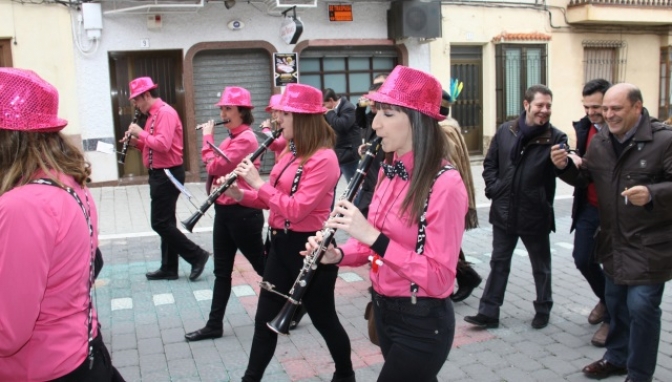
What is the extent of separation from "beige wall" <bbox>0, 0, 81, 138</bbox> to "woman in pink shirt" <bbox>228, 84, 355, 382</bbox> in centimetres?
944

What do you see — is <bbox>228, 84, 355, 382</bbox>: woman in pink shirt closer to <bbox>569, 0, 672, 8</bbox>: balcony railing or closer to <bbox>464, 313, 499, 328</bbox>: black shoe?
<bbox>464, 313, 499, 328</bbox>: black shoe

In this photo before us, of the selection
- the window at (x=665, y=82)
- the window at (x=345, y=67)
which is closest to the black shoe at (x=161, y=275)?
the window at (x=345, y=67)

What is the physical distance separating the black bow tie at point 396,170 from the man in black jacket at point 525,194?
2371mm

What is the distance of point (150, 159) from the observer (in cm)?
614

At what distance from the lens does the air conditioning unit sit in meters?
14.1

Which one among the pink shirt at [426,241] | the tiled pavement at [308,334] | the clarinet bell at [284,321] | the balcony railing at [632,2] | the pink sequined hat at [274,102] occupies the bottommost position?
the tiled pavement at [308,334]

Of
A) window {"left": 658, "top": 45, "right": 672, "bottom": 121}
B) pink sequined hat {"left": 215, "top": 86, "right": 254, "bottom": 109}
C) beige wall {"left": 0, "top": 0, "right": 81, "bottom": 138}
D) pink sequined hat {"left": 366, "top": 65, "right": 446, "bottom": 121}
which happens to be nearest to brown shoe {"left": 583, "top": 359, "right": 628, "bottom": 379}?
pink sequined hat {"left": 366, "top": 65, "right": 446, "bottom": 121}

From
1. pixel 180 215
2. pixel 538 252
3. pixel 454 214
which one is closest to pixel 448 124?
pixel 538 252

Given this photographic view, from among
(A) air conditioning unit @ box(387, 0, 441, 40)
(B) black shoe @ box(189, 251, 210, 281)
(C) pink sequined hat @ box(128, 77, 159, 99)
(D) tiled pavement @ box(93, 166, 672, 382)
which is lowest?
(D) tiled pavement @ box(93, 166, 672, 382)

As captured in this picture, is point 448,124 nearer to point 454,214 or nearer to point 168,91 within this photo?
point 454,214

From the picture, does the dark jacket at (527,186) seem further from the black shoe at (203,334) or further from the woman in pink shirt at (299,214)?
the black shoe at (203,334)

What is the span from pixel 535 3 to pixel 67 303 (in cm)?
1607

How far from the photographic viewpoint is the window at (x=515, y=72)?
15734 mm

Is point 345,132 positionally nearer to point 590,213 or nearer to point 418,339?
point 590,213
